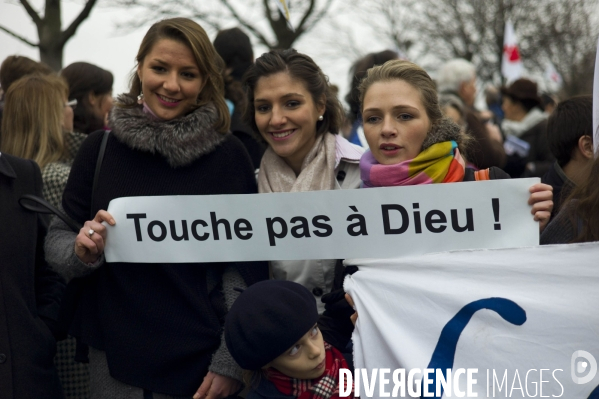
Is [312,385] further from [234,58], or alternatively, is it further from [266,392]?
[234,58]

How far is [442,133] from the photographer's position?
3275 millimetres

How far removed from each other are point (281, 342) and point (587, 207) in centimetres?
124

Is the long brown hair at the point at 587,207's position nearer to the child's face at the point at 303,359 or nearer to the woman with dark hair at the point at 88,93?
the child's face at the point at 303,359

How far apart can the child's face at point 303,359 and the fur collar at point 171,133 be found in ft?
3.09

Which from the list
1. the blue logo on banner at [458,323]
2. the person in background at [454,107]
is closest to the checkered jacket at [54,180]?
the blue logo on banner at [458,323]

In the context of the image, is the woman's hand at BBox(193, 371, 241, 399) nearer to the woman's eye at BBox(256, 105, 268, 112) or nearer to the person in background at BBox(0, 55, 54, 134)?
the woman's eye at BBox(256, 105, 268, 112)

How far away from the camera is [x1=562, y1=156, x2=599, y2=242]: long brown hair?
2965mm

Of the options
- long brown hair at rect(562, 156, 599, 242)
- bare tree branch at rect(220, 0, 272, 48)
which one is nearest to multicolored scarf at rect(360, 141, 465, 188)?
long brown hair at rect(562, 156, 599, 242)

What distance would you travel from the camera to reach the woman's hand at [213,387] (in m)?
3.20

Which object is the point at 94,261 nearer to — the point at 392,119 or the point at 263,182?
the point at 263,182

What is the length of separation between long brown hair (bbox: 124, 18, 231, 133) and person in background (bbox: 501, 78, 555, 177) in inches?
136

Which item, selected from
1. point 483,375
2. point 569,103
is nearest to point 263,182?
point 483,375

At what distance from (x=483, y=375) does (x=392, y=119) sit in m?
1.09

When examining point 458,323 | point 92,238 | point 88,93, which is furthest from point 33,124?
point 458,323
